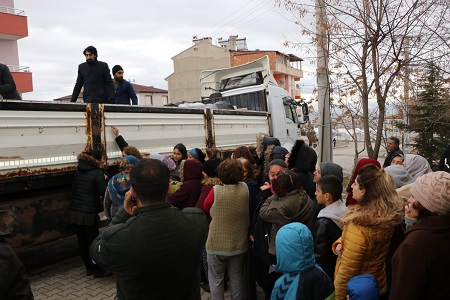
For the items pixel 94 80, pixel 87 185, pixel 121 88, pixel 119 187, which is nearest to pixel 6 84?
pixel 94 80

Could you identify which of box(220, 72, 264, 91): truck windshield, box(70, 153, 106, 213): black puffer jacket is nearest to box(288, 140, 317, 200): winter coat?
box(70, 153, 106, 213): black puffer jacket

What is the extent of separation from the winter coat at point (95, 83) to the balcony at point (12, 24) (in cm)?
1774

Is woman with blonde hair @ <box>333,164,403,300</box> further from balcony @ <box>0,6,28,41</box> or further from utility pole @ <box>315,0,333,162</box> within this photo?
balcony @ <box>0,6,28,41</box>

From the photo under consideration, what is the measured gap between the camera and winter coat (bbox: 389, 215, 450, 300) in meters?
1.77

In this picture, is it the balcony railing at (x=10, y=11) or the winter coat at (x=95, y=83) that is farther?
the balcony railing at (x=10, y=11)

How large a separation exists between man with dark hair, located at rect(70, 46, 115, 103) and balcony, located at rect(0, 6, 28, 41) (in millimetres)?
17746

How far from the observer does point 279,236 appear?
2.42 metres

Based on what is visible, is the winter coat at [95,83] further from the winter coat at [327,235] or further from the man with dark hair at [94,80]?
the winter coat at [327,235]

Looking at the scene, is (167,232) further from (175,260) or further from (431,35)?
(431,35)

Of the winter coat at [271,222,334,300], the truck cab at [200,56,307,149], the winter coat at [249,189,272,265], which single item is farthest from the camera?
the truck cab at [200,56,307,149]

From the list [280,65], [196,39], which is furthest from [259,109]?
[280,65]

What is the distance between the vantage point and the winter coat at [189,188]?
3961 mm

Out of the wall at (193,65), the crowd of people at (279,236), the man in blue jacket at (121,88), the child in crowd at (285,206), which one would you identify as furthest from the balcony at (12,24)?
the child in crowd at (285,206)

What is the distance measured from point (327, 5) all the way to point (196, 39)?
36.5 m
